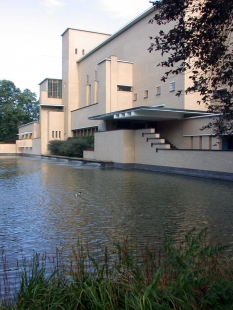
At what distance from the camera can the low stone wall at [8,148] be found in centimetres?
6391

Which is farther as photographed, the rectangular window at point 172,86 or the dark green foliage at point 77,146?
the dark green foliage at point 77,146

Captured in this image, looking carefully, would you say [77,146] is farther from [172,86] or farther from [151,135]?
[151,135]

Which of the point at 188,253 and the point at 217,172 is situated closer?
the point at 188,253

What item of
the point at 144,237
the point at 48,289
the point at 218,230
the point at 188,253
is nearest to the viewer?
the point at 48,289

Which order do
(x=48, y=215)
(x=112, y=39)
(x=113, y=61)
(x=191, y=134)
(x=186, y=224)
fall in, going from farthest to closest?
(x=112, y=39)
(x=113, y=61)
(x=191, y=134)
(x=48, y=215)
(x=186, y=224)

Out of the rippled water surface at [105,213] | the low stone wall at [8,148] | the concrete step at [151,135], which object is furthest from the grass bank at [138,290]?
the low stone wall at [8,148]

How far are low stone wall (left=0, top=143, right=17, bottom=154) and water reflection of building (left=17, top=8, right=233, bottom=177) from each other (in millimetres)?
3399

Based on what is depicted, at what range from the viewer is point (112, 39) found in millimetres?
42719

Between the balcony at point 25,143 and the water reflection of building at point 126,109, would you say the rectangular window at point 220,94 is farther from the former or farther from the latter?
the balcony at point 25,143

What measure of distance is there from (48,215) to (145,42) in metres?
28.3

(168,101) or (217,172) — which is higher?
(168,101)

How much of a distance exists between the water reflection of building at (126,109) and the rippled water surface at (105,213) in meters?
7.56

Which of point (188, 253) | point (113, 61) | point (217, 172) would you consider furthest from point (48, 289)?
point (113, 61)

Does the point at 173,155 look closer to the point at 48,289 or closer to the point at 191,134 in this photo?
the point at 191,134
